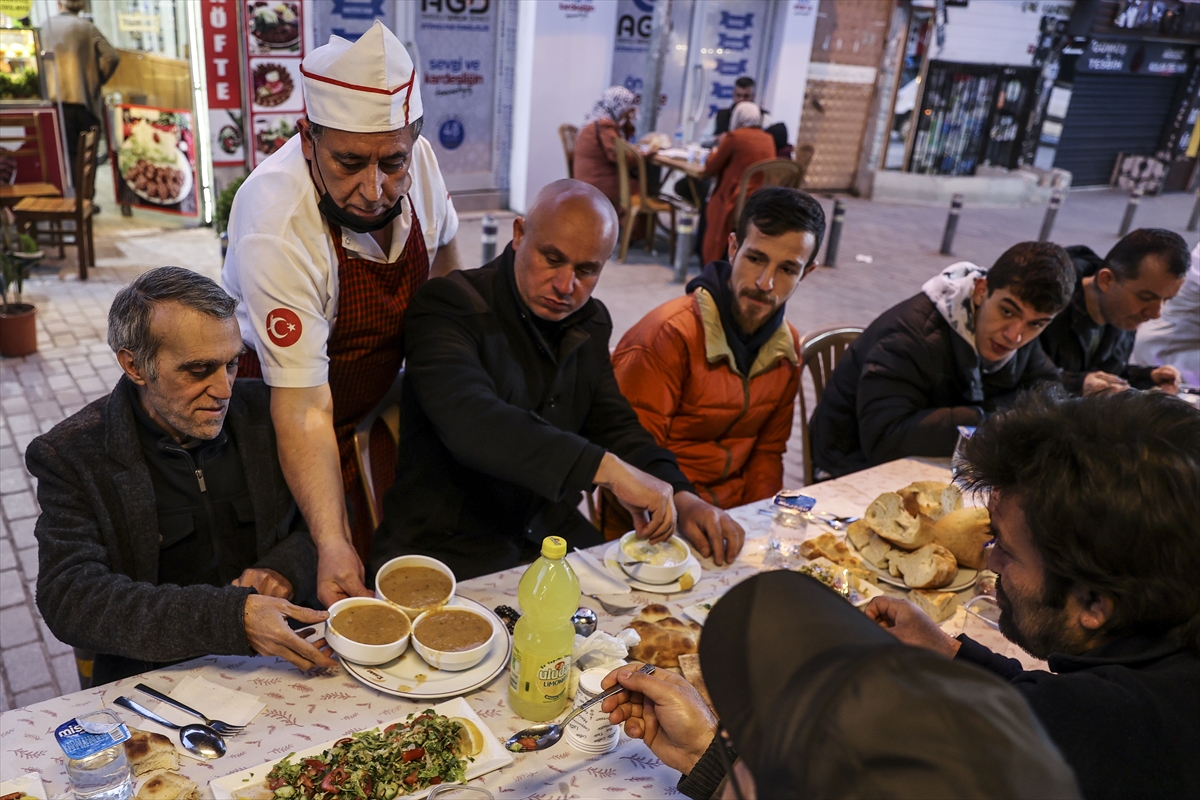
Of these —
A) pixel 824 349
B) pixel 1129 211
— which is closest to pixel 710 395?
pixel 824 349

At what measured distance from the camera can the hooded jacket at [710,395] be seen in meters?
3.24

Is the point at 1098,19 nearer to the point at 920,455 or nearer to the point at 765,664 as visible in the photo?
the point at 920,455

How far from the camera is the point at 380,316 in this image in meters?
2.65

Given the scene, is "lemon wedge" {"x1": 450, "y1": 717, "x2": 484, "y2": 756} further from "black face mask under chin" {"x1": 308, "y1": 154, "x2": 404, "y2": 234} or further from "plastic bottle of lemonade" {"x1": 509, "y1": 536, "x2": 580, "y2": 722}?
"black face mask under chin" {"x1": 308, "y1": 154, "x2": 404, "y2": 234}

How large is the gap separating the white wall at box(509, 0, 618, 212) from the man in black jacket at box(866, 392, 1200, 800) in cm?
899

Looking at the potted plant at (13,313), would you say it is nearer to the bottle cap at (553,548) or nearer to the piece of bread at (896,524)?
the bottle cap at (553,548)

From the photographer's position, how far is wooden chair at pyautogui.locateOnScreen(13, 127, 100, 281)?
23.1 ft

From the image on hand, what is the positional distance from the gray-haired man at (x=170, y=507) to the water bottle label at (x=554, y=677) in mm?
479

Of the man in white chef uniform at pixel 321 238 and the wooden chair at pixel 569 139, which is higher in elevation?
the man in white chef uniform at pixel 321 238

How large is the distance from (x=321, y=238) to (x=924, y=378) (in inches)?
94.3

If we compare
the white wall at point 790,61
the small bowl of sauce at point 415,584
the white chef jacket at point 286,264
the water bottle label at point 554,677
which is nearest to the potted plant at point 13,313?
the white chef jacket at point 286,264

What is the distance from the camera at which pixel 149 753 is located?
161cm

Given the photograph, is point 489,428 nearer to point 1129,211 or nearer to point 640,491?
point 640,491

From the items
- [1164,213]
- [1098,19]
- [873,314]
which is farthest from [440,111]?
[1164,213]
